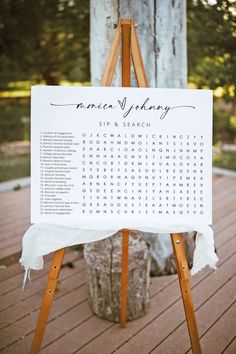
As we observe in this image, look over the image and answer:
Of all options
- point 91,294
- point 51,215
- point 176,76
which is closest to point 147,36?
point 176,76

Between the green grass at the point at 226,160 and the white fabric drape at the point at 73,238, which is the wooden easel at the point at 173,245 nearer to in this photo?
the white fabric drape at the point at 73,238

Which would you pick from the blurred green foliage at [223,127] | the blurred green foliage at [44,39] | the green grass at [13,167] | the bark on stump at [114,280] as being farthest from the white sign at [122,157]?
the blurred green foliage at [223,127]

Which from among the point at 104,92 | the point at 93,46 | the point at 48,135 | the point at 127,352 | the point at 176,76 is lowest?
the point at 127,352

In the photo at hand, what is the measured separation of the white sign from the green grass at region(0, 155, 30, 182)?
3.40 m

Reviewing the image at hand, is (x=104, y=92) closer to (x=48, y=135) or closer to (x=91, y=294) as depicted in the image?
(x=48, y=135)

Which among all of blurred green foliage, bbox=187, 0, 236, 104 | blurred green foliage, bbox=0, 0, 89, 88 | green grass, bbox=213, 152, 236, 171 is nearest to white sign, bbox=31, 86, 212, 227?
blurred green foliage, bbox=187, 0, 236, 104

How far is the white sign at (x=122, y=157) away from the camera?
1.43 metres

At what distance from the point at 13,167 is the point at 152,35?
11.8 ft

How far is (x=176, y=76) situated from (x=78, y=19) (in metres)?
1.81

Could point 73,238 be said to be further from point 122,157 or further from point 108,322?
point 108,322

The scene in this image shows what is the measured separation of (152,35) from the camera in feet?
6.75

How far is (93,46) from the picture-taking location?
208 centimetres

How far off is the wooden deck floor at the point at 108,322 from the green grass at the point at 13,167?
229cm

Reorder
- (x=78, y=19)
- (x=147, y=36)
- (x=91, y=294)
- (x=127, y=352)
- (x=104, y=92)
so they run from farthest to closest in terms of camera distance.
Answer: (x=78, y=19) < (x=147, y=36) < (x=91, y=294) < (x=127, y=352) < (x=104, y=92)
